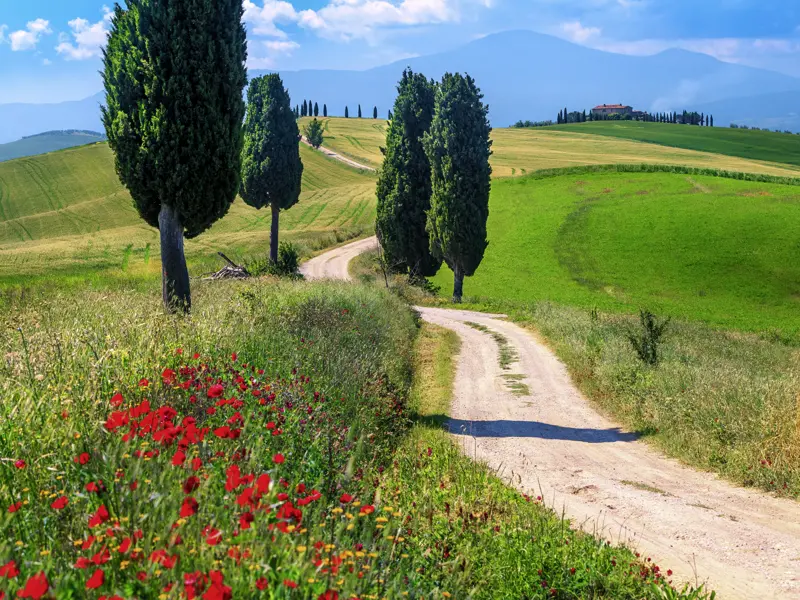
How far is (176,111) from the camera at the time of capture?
50.1ft

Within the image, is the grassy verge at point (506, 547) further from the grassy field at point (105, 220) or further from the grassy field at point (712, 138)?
the grassy field at point (712, 138)

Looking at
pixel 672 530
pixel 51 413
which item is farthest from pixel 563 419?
pixel 51 413

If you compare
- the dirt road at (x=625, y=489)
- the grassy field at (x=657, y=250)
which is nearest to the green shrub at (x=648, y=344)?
the dirt road at (x=625, y=489)

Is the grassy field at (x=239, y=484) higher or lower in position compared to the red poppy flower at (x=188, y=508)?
lower

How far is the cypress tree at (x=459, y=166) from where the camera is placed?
40.3 meters

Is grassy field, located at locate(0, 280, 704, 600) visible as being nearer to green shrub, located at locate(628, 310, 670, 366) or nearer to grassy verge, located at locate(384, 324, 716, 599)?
grassy verge, located at locate(384, 324, 716, 599)

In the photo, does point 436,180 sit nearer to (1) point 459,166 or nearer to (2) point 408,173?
(1) point 459,166

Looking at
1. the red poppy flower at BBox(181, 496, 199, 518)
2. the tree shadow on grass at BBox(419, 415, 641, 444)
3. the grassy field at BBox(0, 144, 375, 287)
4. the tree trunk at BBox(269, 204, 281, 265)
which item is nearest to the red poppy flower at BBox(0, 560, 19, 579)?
the red poppy flower at BBox(181, 496, 199, 518)

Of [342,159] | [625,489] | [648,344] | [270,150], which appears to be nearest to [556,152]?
[342,159]

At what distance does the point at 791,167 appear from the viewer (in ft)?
387

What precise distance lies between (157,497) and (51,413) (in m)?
2.15

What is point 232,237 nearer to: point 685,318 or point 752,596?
point 685,318

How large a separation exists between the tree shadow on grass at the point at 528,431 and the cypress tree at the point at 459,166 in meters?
27.2

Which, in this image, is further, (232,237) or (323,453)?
(232,237)
